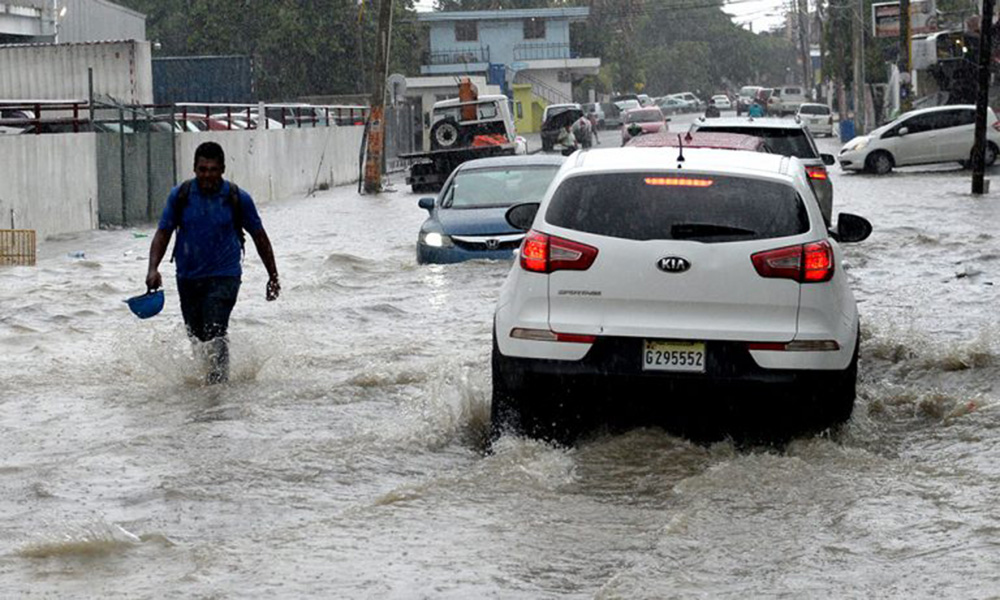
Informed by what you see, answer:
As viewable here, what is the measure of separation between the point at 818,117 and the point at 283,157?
38904 millimetres

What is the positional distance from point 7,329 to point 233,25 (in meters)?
58.2

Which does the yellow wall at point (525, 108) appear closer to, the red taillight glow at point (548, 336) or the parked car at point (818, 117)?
the parked car at point (818, 117)

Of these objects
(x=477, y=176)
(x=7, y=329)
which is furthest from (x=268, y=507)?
(x=477, y=176)

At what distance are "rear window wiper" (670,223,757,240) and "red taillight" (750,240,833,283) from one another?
156 mm

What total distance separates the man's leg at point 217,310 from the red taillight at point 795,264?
3.77 metres

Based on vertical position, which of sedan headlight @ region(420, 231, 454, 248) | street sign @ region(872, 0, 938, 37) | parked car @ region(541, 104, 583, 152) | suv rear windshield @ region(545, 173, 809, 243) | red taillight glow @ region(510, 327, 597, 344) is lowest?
red taillight glow @ region(510, 327, 597, 344)

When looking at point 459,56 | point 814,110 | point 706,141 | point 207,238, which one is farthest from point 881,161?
point 459,56

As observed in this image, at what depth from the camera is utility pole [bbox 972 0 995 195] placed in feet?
98.1

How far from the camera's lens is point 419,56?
91.8 metres

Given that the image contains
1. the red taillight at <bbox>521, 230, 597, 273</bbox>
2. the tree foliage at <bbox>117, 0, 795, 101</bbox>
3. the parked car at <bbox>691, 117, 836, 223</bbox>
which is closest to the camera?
the red taillight at <bbox>521, 230, 597, 273</bbox>

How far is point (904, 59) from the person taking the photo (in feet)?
171

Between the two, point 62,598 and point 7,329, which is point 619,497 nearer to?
point 62,598

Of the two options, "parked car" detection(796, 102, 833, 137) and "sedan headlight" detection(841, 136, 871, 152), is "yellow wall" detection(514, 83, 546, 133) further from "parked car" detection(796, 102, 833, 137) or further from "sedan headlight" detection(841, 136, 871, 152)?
"sedan headlight" detection(841, 136, 871, 152)

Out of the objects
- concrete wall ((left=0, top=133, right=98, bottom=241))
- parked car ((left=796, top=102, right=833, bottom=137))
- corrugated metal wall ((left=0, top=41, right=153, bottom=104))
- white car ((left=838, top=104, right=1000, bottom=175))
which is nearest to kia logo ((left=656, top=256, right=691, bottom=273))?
concrete wall ((left=0, top=133, right=98, bottom=241))
